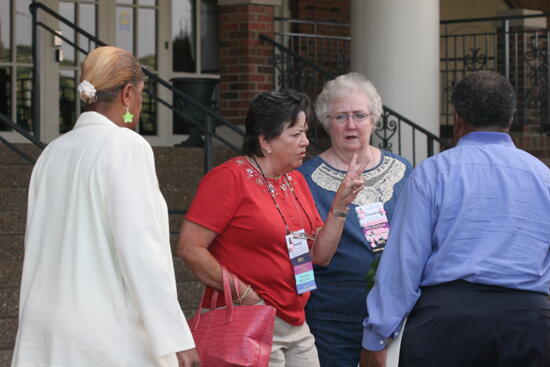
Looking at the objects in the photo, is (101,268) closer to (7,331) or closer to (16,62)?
(7,331)

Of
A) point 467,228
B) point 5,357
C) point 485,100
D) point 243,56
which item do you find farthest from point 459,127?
point 243,56

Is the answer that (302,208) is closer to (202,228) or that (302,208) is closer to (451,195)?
(202,228)

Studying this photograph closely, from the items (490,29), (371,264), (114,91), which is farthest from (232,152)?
(490,29)

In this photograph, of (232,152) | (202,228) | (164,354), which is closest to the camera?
(164,354)

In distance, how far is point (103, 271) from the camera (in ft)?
10.7

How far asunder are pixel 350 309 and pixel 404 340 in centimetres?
97

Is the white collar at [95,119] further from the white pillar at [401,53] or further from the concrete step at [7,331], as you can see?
the white pillar at [401,53]

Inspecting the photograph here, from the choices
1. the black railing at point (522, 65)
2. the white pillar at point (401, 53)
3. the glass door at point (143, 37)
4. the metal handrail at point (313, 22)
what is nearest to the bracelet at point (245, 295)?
the white pillar at point (401, 53)

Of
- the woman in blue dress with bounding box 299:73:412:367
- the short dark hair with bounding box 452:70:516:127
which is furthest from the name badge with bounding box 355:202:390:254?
the short dark hair with bounding box 452:70:516:127

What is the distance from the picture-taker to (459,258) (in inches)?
134

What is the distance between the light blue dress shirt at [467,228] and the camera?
341cm

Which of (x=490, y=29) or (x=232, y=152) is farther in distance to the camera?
(x=490, y=29)

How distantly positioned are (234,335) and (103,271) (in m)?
0.79

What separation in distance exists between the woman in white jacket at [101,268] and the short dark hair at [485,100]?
1069mm
